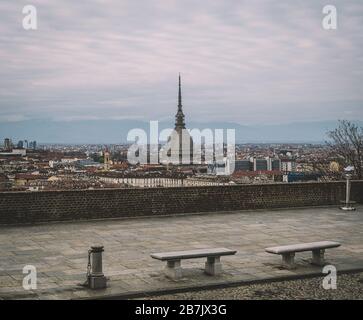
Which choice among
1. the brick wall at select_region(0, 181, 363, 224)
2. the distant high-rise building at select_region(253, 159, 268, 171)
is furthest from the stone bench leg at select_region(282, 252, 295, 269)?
the distant high-rise building at select_region(253, 159, 268, 171)

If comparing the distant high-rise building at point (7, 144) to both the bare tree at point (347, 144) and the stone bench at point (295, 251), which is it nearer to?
the bare tree at point (347, 144)

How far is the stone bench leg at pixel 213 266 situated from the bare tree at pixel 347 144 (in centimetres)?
1577

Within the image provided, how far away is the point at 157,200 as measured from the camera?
16375mm

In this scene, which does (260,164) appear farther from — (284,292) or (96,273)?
(96,273)

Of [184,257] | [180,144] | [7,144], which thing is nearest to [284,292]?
[184,257]

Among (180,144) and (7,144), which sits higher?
(180,144)

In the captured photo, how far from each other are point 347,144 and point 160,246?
16708mm

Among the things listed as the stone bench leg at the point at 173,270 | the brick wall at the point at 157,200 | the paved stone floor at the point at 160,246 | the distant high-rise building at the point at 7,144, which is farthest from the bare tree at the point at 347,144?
the stone bench leg at the point at 173,270

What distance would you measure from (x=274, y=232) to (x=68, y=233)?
184 inches

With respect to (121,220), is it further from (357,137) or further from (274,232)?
(357,137)

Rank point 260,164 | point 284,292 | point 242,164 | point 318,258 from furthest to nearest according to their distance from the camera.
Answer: point 260,164
point 242,164
point 318,258
point 284,292

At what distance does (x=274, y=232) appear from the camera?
45.1ft

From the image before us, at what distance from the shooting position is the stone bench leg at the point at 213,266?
9312 mm

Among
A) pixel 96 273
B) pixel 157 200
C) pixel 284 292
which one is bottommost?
pixel 284 292
